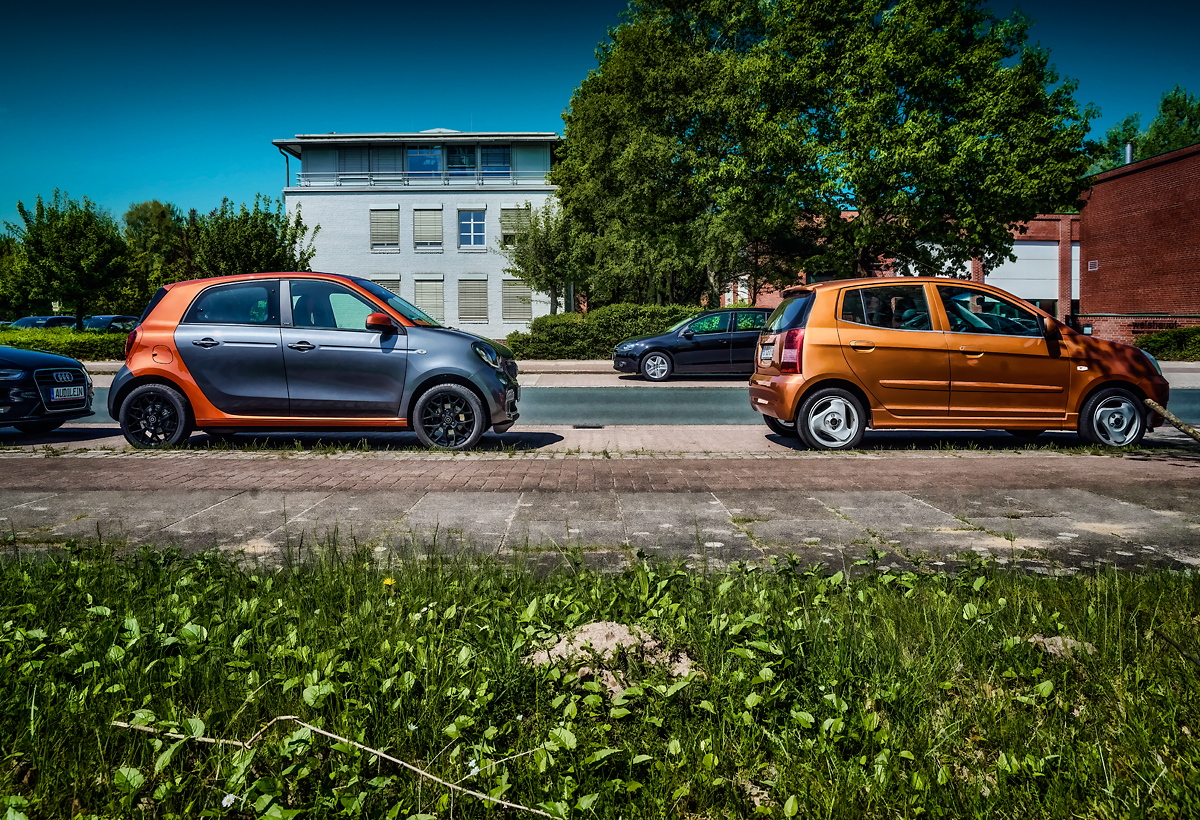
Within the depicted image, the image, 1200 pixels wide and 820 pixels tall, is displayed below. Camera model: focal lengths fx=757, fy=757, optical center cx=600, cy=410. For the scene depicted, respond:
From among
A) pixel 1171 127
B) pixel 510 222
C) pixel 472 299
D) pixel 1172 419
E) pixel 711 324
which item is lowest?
pixel 1172 419

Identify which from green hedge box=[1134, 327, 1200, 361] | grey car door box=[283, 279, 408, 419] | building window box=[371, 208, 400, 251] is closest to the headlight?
grey car door box=[283, 279, 408, 419]

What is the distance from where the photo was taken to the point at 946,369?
8219 millimetres

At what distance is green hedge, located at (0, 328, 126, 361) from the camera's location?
2477 cm

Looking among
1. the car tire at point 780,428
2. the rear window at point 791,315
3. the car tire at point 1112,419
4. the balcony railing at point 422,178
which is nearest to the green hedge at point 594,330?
the car tire at point 780,428

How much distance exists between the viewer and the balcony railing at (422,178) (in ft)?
135

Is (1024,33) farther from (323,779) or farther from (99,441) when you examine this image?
(323,779)

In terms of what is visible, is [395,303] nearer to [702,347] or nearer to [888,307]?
[888,307]

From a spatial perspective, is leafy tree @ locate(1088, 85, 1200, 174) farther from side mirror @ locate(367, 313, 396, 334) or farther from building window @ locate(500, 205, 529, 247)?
side mirror @ locate(367, 313, 396, 334)

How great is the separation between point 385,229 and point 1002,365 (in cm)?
3764

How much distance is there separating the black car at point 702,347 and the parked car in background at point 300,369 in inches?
442

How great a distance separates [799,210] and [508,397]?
2025 cm

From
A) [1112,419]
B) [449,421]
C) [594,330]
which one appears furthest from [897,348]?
[594,330]

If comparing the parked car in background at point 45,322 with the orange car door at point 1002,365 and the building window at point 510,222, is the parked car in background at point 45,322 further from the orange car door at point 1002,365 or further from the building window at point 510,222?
the orange car door at point 1002,365

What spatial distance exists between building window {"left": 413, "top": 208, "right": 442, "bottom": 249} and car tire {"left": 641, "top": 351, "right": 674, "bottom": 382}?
82.3ft
